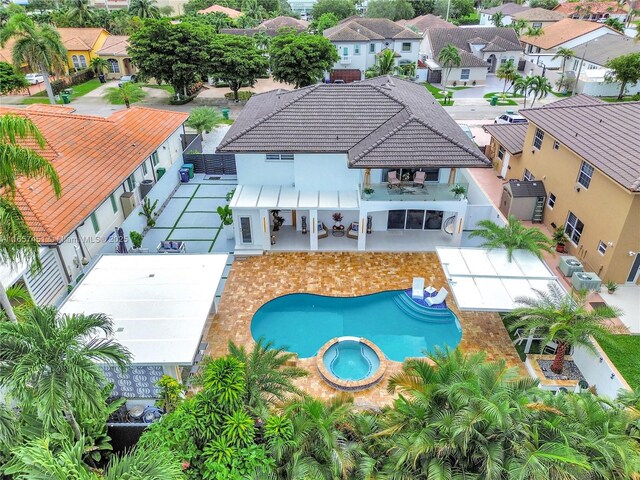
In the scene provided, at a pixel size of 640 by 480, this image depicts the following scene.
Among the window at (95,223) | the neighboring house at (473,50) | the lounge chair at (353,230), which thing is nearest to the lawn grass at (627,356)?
the lounge chair at (353,230)

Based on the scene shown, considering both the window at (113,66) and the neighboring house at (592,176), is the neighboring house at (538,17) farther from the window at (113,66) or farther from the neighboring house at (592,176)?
the window at (113,66)

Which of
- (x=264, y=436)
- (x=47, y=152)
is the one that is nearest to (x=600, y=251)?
(x=264, y=436)

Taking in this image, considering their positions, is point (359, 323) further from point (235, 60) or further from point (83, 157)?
point (235, 60)

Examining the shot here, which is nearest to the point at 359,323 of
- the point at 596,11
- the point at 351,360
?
the point at 351,360

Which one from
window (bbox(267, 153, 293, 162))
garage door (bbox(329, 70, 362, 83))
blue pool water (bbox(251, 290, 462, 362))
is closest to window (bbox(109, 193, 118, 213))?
window (bbox(267, 153, 293, 162))

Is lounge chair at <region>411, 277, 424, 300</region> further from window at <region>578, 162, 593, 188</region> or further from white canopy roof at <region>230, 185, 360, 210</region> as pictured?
window at <region>578, 162, 593, 188</region>
